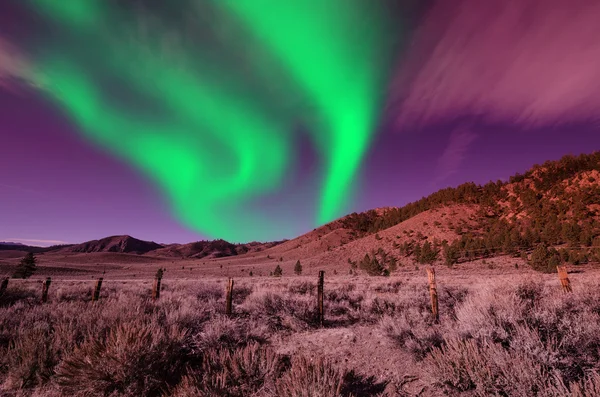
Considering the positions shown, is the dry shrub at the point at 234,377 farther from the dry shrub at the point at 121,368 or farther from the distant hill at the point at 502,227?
the distant hill at the point at 502,227

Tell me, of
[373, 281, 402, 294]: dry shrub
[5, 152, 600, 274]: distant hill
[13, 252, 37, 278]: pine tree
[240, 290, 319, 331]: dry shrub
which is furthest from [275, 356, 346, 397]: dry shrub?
[13, 252, 37, 278]: pine tree

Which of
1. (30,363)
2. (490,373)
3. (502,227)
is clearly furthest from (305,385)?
(502,227)

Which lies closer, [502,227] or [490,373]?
[490,373]

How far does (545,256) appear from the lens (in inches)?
1127

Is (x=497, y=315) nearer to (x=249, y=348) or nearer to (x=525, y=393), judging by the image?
(x=525, y=393)

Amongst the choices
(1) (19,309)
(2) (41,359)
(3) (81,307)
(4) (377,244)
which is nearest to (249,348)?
(2) (41,359)

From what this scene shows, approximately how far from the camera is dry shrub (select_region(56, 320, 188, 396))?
4457 mm

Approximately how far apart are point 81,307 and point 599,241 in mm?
45437

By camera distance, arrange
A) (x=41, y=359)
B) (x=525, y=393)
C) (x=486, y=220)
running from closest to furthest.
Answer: (x=525, y=393)
(x=41, y=359)
(x=486, y=220)

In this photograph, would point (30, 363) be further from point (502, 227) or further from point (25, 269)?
point (502, 227)

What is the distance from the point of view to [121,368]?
455 centimetres

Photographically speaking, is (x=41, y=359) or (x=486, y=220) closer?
(x=41, y=359)

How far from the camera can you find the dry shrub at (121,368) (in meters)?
4.46

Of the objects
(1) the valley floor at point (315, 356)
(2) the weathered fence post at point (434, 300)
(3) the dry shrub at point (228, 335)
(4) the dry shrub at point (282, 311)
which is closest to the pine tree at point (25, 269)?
(1) the valley floor at point (315, 356)
